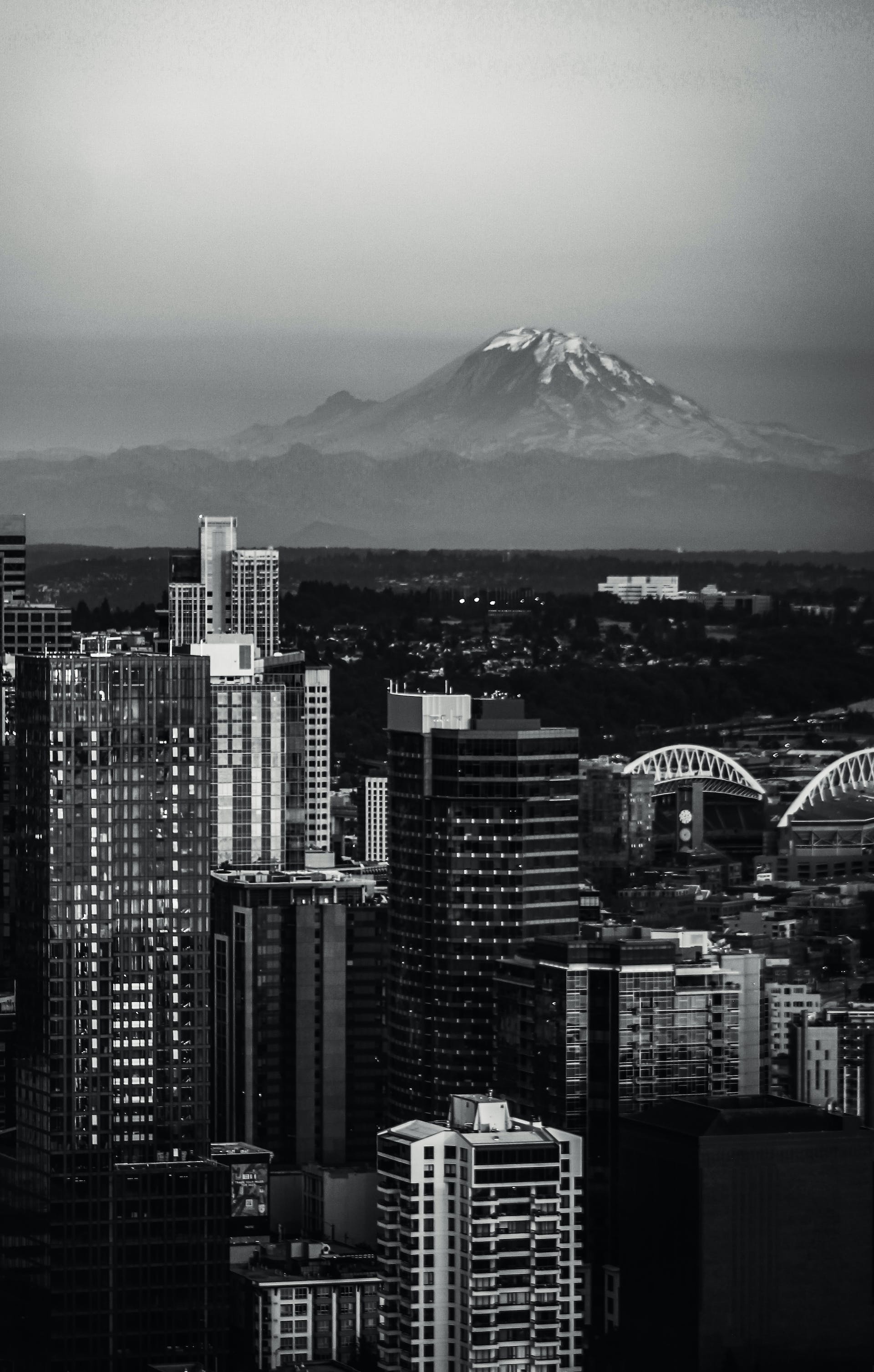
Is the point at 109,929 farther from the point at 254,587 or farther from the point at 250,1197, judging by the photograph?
the point at 254,587

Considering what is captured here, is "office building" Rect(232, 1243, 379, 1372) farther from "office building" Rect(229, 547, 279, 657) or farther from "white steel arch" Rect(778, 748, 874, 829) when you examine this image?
"white steel arch" Rect(778, 748, 874, 829)

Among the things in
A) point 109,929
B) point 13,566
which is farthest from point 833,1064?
point 13,566

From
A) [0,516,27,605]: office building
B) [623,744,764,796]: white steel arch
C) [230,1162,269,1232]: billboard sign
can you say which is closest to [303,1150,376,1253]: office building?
[230,1162,269,1232]: billboard sign

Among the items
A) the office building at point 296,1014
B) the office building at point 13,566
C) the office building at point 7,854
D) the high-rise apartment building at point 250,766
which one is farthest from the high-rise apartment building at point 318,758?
the office building at point 296,1014

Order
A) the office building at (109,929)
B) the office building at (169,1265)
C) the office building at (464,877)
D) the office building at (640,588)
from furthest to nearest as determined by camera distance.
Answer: the office building at (640,588), the office building at (464,877), the office building at (109,929), the office building at (169,1265)

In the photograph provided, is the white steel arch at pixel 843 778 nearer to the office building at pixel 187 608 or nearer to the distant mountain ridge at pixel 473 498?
the distant mountain ridge at pixel 473 498

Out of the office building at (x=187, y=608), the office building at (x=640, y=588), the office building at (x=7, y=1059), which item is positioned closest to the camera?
the office building at (x=7, y=1059)

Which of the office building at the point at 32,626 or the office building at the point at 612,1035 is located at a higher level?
the office building at the point at 32,626
